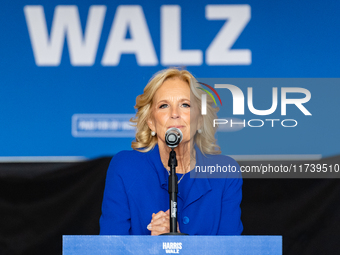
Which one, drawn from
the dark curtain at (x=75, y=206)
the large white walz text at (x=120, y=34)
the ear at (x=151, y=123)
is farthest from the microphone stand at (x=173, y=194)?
the large white walz text at (x=120, y=34)

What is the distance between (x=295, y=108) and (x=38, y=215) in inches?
75.5

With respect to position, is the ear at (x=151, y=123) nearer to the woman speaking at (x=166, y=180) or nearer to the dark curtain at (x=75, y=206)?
the woman speaking at (x=166, y=180)

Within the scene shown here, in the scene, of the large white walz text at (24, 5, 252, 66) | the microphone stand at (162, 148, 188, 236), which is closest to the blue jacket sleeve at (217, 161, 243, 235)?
the microphone stand at (162, 148, 188, 236)

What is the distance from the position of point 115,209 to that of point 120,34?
1.47 meters

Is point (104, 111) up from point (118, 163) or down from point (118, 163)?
up

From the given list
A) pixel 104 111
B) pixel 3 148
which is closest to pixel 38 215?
pixel 3 148

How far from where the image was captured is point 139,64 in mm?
3170

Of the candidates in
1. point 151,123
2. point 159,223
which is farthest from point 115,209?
point 151,123

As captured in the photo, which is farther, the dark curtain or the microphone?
the dark curtain

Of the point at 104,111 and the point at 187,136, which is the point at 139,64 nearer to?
the point at 104,111

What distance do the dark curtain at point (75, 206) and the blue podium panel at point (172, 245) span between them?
172 cm

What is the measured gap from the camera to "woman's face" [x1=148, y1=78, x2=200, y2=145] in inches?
86.6

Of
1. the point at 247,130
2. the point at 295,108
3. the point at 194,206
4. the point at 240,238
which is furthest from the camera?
the point at 295,108

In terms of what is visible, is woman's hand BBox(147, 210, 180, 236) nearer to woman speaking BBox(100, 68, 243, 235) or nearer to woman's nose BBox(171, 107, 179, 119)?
woman speaking BBox(100, 68, 243, 235)
